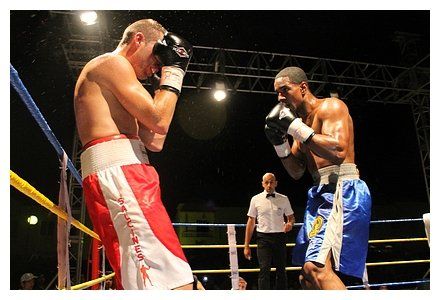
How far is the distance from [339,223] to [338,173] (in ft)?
0.68

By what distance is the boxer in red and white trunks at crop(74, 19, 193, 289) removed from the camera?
1072 mm

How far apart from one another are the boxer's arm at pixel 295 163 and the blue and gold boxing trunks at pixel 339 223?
0.29 m

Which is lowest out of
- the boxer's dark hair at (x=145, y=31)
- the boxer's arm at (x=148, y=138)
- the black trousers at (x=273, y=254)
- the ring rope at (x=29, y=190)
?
the black trousers at (x=273, y=254)

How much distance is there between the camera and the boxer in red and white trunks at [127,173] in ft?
3.52

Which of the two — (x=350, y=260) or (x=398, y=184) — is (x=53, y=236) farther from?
(x=350, y=260)

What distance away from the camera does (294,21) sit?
476 centimetres

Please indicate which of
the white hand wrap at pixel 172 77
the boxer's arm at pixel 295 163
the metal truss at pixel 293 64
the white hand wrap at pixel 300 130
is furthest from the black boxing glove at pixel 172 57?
the metal truss at pixel 293 64

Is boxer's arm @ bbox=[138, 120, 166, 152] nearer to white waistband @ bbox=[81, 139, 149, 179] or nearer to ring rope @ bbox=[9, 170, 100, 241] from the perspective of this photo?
white waistband @ bbox=[81, 139, 149, 179]

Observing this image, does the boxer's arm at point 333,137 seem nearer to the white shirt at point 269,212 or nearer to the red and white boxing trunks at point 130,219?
the red and white boxing trunks at point 130,219

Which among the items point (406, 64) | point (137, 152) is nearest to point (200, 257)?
point (406, 64)

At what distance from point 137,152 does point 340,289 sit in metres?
0.90

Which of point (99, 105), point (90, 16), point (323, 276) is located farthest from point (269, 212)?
point (99, 105)

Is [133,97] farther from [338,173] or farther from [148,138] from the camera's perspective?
[338,173]

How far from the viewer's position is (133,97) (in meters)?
1.13
